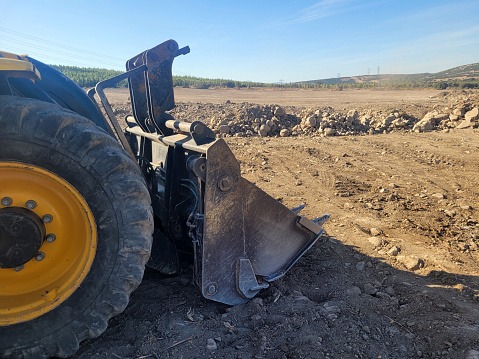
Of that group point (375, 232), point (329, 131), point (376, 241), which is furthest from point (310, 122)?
point (376, 241)

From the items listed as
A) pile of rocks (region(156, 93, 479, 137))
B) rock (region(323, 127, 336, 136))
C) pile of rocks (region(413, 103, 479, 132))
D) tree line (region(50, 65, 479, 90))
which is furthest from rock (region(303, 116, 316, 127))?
tree line (region(50, 65, 479, 90))

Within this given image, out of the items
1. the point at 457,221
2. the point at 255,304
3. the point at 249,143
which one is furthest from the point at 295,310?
the point at 249,143

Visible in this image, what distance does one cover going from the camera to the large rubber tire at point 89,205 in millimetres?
1956

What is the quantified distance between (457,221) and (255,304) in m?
3.50

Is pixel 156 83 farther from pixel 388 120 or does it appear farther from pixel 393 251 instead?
pixel 388 120

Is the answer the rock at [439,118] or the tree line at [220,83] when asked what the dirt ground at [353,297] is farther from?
the tree line at [220,83]

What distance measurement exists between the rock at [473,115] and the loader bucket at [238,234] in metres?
10.2

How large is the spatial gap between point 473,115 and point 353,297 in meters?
10.3

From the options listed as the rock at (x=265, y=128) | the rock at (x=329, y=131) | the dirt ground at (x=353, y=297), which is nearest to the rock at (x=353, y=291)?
the dirt ground at (x=353, y=297)

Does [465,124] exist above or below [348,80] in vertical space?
below

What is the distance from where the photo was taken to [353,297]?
3.05m

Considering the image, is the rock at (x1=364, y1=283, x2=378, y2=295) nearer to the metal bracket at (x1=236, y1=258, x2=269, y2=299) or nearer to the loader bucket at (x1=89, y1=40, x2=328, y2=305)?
the loader bucket at (x1=89, y1=40, x2=328, y2=305)

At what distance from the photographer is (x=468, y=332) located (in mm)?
2562

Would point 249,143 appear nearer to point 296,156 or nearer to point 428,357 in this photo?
point 296,156
